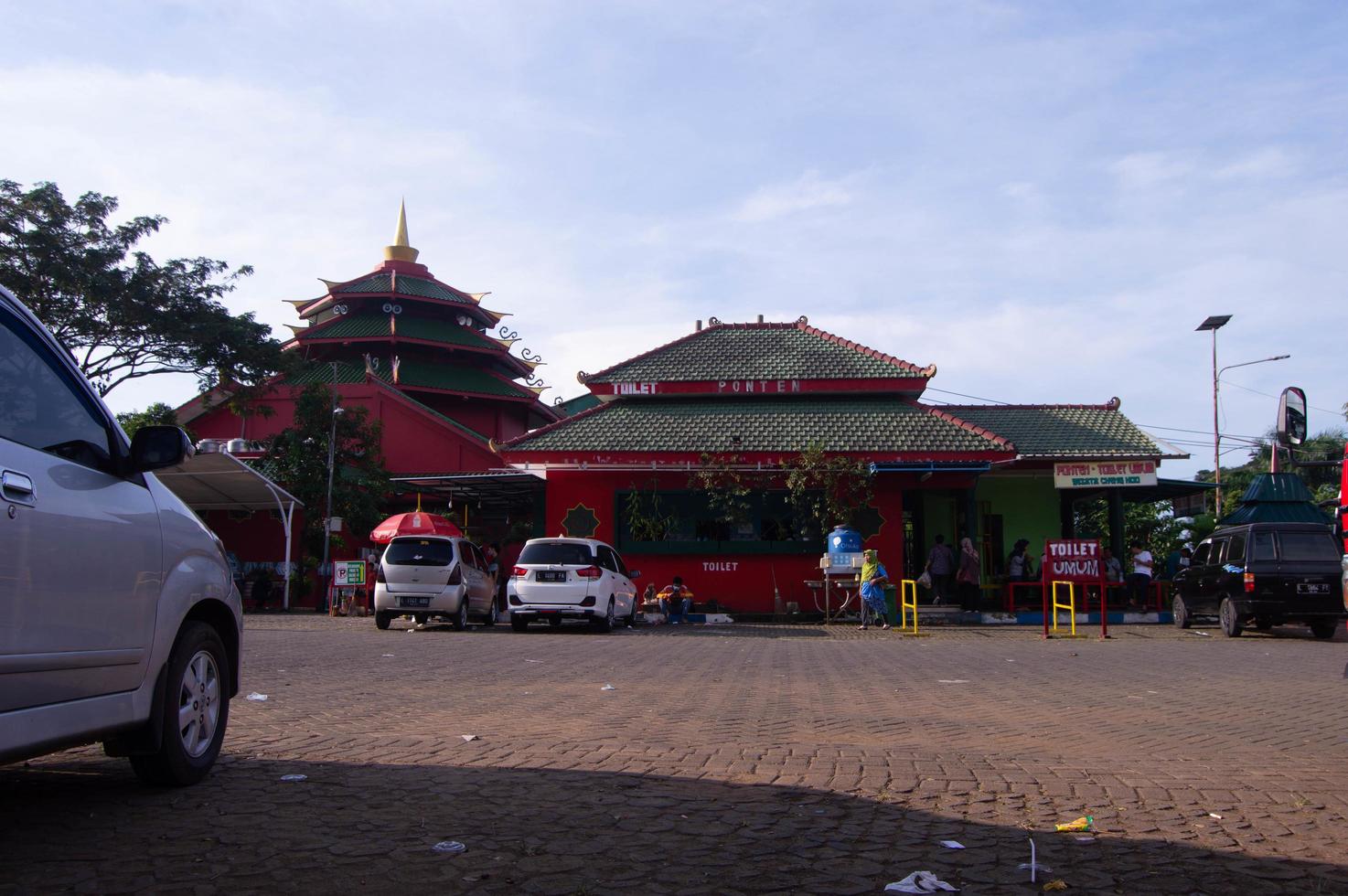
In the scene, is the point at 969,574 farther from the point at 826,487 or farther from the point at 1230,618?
the point at 1230,618

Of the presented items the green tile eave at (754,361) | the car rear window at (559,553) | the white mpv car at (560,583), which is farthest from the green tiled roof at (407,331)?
the white mpv car at (560,583)

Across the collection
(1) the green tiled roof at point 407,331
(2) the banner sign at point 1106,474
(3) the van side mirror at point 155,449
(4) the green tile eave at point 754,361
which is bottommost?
(3) the van side mirror at point 155,449

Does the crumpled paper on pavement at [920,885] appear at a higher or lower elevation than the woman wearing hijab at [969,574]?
lower

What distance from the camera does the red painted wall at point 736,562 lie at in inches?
984

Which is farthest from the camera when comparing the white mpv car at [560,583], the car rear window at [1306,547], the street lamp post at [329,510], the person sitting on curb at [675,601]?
the street lamp post at [329,510]

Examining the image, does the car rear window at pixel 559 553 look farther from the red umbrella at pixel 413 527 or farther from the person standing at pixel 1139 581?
the person standing at pixel 1139 581

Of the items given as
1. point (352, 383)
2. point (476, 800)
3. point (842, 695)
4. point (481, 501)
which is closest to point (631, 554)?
point (481, 501)

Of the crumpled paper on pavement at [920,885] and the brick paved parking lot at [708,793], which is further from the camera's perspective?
the brick paved parking lot at [708,793]

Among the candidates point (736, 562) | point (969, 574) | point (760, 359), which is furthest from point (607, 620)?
point (760, 359)

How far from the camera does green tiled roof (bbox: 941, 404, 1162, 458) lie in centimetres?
2653

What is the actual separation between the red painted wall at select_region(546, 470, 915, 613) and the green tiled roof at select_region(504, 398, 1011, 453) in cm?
84

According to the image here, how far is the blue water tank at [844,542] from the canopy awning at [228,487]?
42.5 ft

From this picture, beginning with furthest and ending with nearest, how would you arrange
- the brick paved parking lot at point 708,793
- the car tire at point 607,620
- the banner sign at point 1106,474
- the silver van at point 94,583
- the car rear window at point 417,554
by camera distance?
the banner sign at point 1106,474 < the car tire at point 607,620 < the car rear window at point 417,554 < the brick paved parking lot at point 708,793 < the silver van at point 94,583

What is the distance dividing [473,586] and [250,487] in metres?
9.84
